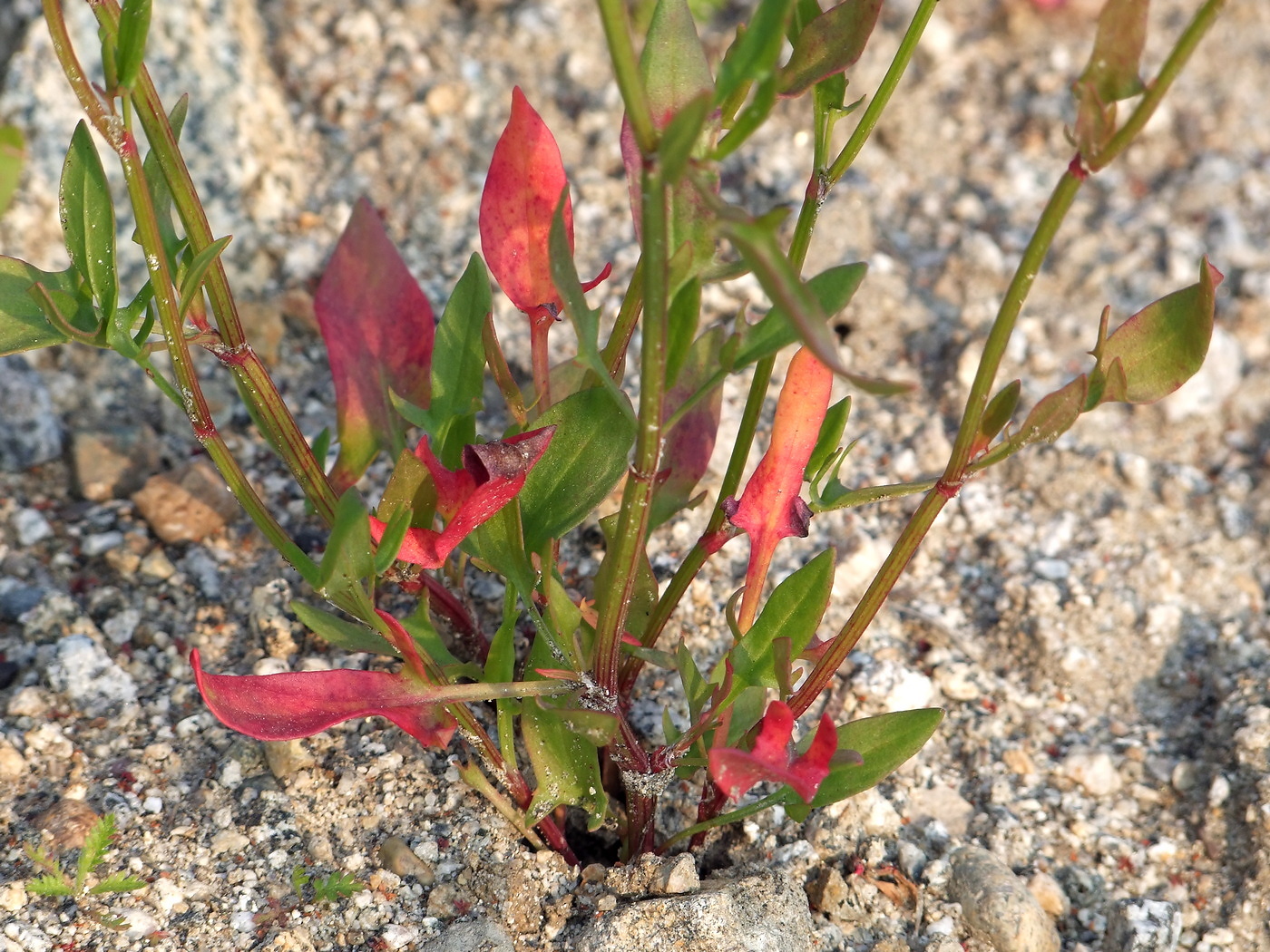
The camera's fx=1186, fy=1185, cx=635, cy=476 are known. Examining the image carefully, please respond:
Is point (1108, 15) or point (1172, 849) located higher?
point (1108, 15)

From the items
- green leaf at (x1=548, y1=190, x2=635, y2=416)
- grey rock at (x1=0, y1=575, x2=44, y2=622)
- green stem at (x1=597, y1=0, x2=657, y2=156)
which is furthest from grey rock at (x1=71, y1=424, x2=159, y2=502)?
green stem at (x1=597, y1=0, x2=657, y2=156)

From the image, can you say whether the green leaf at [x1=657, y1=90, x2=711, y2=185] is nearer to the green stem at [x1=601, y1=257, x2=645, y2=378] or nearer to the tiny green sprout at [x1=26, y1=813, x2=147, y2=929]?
the green stem at [x1=601, y1=257, x2=645, y2=378]

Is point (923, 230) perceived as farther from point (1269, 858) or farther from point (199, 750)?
point (199, 750)

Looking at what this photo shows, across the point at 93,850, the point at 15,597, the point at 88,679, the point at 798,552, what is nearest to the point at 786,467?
the point at 798,552

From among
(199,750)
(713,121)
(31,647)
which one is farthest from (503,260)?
(31,647)

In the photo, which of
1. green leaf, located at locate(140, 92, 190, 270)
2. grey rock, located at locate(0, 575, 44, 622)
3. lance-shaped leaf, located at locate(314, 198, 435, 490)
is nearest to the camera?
green leaf, located at locate(140, 92, 190, 270)

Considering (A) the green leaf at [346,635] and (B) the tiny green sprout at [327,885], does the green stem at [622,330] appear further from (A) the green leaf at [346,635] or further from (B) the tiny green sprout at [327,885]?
(B) the tiny green sprout at [327,885]

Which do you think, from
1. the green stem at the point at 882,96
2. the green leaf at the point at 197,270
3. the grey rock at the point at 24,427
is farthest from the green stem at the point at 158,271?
the grey rock at the point at 24,427

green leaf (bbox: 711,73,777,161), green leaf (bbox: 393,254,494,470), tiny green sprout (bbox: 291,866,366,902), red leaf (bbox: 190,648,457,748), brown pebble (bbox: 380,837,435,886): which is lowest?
tiny green sprout (bbox: 291,866,366,902)
